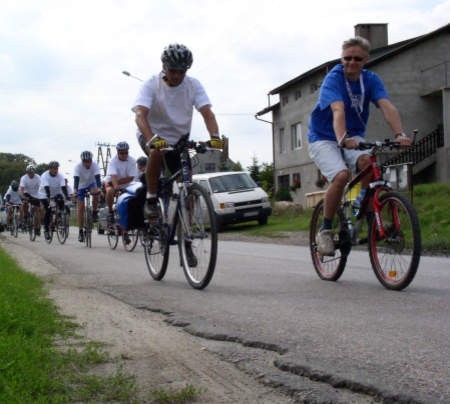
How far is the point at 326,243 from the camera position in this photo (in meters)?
5.91

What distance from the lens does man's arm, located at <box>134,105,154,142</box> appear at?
6098 mm

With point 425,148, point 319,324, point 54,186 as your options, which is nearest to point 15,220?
point 54,186

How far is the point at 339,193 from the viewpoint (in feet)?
19.0

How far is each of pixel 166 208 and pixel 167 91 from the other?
1.13 meters

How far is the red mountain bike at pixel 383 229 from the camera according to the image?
5184 mm

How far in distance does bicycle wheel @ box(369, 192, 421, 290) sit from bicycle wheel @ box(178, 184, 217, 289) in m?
1.31

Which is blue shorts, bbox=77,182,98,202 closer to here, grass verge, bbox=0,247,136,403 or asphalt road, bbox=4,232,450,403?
asphalt road, bbox=4,232,450,403

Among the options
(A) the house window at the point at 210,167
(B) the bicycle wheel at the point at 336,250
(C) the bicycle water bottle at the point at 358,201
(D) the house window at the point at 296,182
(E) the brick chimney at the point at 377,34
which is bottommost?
(B) the bicycle wheel at the point at 336,250

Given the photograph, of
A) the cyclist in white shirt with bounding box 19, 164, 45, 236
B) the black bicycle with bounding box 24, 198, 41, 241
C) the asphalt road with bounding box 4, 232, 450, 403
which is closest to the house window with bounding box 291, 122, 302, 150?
the black bicycle with bounding box 24, 198, 41, 241

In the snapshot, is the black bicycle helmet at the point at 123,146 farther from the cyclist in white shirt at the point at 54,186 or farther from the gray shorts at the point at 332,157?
the gray shorts at the point at 332,157

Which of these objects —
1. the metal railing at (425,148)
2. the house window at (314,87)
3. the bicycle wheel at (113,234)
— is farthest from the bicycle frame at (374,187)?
the house window at (314,87)

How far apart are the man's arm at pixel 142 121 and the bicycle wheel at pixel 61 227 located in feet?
34.5

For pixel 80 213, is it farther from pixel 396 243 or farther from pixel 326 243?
pixel 396 243

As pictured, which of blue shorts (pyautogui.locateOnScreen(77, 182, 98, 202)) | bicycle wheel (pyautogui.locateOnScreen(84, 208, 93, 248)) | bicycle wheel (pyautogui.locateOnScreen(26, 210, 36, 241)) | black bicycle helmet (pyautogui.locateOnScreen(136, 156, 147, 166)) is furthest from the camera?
bicycle wheel (pyautogui.locateOnScreen(26, 210, 36, 241))
